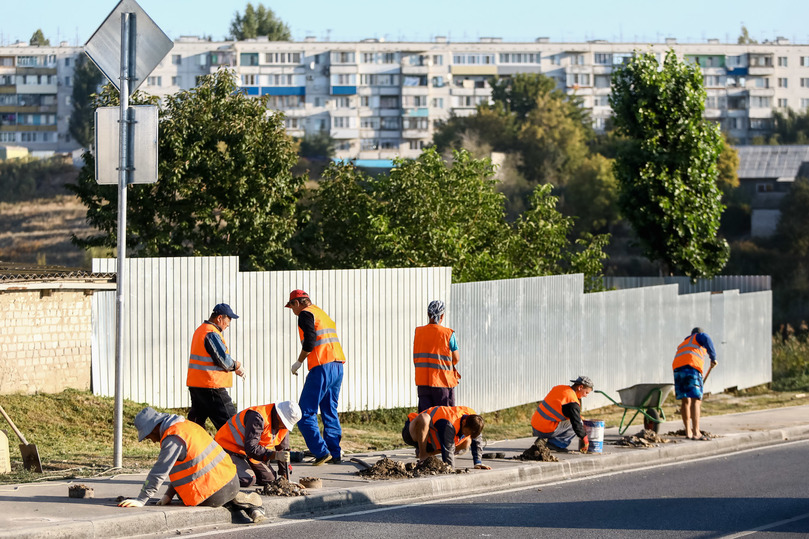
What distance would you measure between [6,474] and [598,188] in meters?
55.9

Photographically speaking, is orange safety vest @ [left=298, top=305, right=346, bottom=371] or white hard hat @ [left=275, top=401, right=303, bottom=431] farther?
orange safety vest @ [left=298, top=305, right=346, bottom=371]

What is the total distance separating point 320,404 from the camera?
10.5m

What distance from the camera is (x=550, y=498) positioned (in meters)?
10.0

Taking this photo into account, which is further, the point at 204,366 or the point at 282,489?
the point at 204,366

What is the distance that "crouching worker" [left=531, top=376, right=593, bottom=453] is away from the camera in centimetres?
1158

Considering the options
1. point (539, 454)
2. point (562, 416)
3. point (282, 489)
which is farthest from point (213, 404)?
point (562, 416)

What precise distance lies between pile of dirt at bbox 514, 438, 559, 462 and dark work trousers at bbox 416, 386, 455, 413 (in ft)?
3.92

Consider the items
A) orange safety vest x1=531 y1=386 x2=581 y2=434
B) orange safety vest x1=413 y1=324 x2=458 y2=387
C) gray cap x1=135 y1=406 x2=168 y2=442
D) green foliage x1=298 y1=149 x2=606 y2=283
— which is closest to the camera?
gray cap x1=135 y1=406 x2=168 y2=442

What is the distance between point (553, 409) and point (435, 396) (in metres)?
1.52

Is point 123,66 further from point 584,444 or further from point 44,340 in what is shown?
point 584,444

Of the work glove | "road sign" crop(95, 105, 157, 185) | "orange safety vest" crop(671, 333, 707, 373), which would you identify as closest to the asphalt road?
the work glove

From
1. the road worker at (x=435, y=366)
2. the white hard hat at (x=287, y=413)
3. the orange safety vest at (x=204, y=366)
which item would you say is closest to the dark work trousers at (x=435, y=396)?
the road worker at (x=435, y=366)

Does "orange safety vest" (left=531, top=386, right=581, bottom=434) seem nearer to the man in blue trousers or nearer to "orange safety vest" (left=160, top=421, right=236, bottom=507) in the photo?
the man in blue trousers

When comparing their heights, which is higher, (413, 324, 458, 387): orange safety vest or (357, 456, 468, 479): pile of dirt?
(413, 324, 458, 387): orange safety vest
